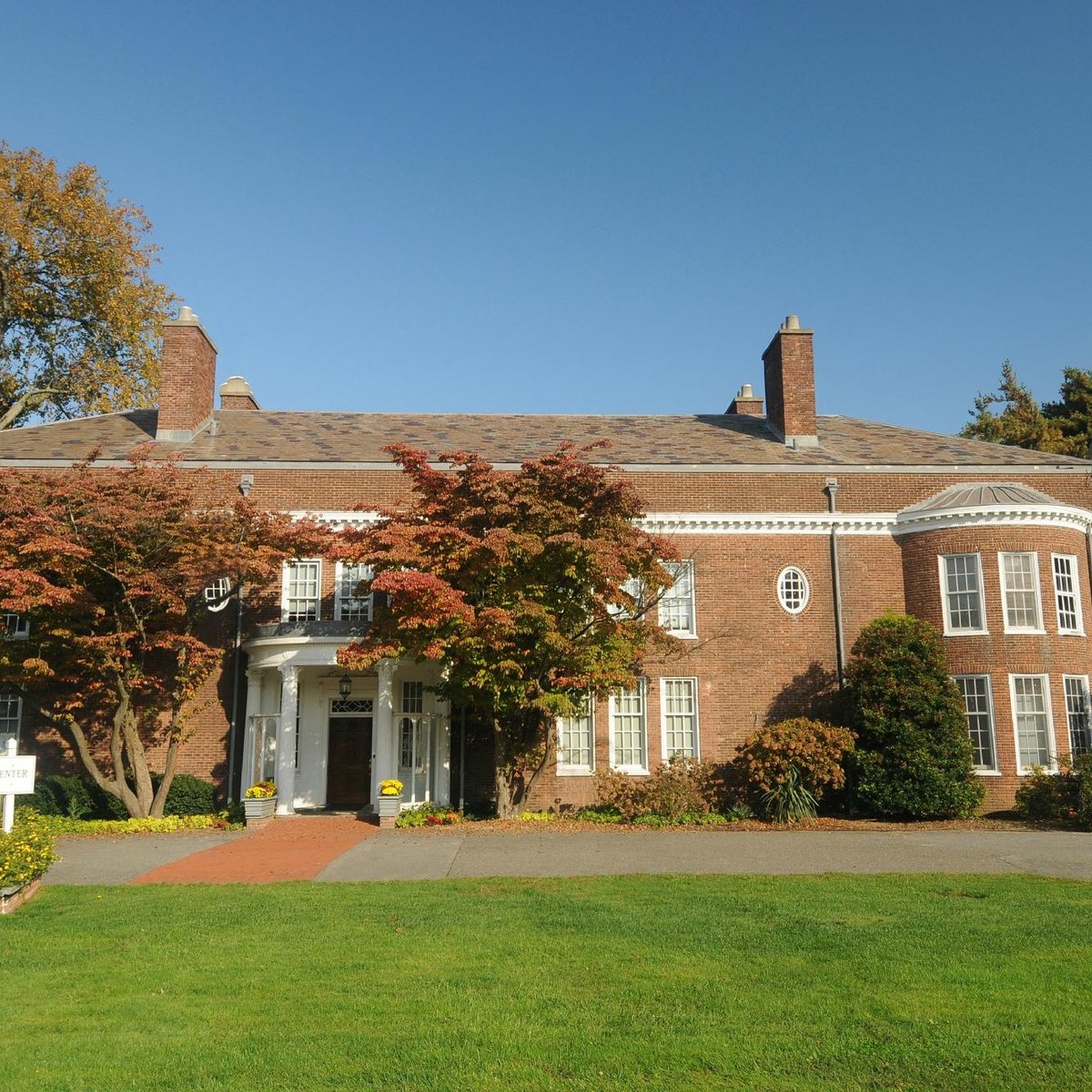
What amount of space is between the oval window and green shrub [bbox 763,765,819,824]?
4043 mm

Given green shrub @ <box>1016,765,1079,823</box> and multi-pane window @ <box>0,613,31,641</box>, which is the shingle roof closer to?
multi-pane window @ <box>0,613,31,641</box>

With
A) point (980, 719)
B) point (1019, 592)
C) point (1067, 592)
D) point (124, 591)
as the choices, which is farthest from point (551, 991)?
point (1067, 592)

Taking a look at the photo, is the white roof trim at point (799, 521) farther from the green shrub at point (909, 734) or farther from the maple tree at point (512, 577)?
the maple tree at point (512, 577)

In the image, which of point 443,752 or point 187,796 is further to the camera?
point 443,752

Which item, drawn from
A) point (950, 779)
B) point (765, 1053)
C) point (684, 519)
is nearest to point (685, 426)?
point (684, 519)

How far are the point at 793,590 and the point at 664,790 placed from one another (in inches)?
222

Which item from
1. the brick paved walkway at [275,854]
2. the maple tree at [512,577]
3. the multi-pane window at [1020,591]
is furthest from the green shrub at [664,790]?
the multi-pane window at [1020,591]

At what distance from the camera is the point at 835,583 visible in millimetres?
22125

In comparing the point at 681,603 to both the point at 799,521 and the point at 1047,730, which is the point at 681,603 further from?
the point at 1047,730

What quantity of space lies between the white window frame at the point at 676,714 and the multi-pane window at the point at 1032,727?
6.31 m

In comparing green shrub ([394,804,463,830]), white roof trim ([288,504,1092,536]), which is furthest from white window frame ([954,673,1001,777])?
green shrub ([394,804,463,830])

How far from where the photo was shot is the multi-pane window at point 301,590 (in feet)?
71.2

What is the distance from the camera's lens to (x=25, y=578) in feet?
54.6

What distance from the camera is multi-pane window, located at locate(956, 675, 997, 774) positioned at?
20.4 meters
